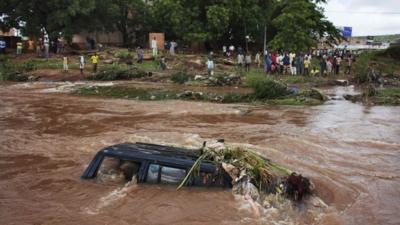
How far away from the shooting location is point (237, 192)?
789cm

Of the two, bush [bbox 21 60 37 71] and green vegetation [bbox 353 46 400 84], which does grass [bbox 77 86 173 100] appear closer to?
bush [bbox 21 60 37 71]

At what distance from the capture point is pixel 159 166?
8125 mm

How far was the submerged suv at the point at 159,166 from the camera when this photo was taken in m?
7.95

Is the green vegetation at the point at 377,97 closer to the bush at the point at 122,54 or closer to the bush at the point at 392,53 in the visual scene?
the bush at the point at 392,53

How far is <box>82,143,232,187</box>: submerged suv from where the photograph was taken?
7.95 m

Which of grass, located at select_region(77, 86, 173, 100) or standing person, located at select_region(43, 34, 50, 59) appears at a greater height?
standing person, located at select_region(43, 34, 50, 59)

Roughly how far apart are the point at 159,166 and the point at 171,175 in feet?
0.83

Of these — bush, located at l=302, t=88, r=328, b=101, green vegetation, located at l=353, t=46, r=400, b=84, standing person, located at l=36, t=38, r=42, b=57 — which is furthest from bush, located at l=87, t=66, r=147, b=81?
green vegetation, located at l=353, t=46, r=400, b=84

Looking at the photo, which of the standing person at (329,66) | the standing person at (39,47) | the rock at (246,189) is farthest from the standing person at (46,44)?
the rock at (246,189)

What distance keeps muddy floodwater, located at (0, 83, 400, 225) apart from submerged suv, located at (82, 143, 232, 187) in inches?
7.2

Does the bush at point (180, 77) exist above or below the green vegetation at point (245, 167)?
above

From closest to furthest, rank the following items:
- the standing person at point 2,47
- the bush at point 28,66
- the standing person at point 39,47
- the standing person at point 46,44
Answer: the bush at point 28,66 < the standing person at point 46,44 < the standing person at point 39,47 < the standing person at point 2,47

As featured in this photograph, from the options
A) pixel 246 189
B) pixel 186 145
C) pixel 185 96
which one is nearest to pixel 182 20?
pixel 185 96

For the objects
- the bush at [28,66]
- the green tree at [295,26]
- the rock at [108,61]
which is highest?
the green tree at [295,26]
